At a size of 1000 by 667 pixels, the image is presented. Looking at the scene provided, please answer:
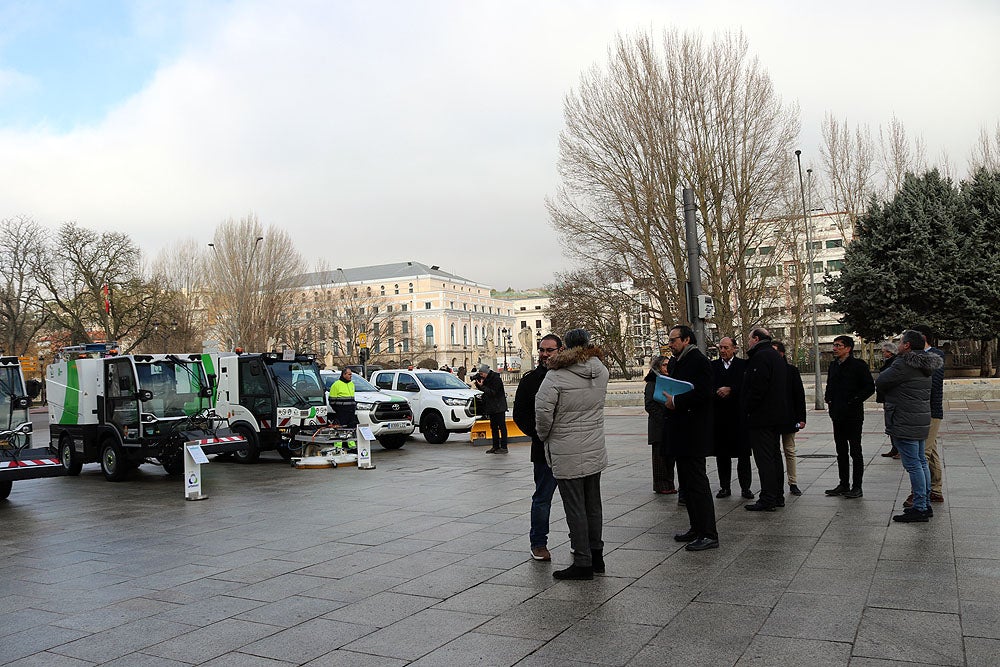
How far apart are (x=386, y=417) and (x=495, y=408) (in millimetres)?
2984

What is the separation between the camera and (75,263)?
150 feet

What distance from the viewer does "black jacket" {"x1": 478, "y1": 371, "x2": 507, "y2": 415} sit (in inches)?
656

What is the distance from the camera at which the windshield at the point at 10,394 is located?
12.0 meters

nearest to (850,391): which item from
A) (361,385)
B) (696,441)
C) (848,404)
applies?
(848,404)

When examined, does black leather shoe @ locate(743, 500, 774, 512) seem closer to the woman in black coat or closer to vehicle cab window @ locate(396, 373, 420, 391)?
the woman in black coat

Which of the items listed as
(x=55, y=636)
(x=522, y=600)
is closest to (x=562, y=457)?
(x=522, y=600)

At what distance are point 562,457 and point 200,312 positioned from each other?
50.3 metres

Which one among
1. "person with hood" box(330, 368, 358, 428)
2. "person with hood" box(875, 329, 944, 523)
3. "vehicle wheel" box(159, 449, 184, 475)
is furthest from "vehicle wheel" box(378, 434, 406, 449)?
"person with hood" box(875, 329, 944, 523)

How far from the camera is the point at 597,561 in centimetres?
632

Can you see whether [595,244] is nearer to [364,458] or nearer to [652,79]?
[652,79]

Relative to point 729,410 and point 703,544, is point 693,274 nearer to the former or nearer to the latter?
point 729,410

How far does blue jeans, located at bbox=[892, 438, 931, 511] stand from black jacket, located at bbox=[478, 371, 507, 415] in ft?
31.4

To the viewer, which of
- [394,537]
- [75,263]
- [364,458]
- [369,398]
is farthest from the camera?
[75,263]

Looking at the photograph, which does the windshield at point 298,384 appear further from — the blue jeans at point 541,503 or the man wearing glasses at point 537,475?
the blue jeans at point 541,503
